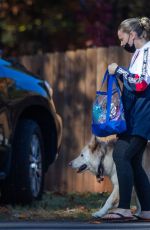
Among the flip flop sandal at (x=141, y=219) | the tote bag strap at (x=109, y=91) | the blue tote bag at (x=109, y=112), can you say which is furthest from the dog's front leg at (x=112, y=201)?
the tote bag strap at (x=109, y=91)

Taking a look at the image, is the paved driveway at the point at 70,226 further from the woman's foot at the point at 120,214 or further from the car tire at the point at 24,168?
the car tire at the point at 24,168

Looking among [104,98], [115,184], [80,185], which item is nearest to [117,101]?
[104,98]

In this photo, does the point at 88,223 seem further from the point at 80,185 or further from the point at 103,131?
the point at 80,185

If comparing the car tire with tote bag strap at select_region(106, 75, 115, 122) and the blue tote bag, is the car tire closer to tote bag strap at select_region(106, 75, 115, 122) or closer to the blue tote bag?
the blue tote bag

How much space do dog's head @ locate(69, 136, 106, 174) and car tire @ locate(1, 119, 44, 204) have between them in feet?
2.15

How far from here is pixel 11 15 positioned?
2177 cm

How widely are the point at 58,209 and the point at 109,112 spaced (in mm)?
1814

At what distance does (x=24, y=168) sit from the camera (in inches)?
425

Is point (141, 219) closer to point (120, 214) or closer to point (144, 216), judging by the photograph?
point (144, 216)

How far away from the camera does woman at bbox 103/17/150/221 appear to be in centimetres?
897

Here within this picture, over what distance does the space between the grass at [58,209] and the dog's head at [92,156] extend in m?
0.42

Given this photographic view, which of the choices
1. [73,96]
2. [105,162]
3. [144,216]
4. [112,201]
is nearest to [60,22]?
[73,96]

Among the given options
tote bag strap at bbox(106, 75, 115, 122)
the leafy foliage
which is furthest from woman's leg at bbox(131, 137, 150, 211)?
the leafy foliage

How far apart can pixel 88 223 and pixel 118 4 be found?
34.0ft
